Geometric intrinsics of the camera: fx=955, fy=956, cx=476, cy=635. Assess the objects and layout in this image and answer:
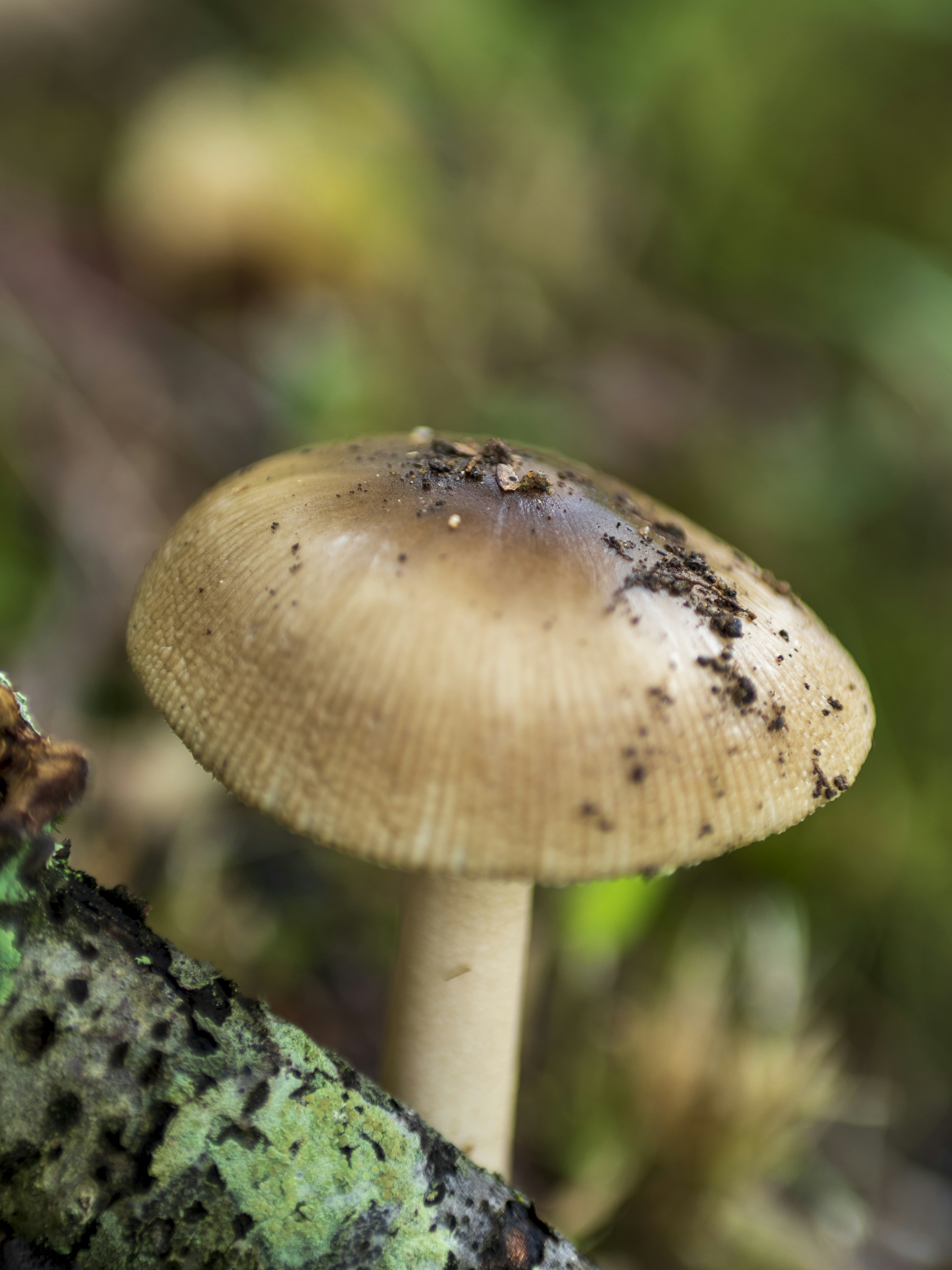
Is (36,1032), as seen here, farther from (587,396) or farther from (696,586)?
(587,396)

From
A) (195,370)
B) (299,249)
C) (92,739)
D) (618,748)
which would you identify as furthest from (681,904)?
(299,249)

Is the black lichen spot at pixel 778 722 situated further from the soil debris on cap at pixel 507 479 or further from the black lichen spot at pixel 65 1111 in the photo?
the black lichen spot at pixel 65 1111

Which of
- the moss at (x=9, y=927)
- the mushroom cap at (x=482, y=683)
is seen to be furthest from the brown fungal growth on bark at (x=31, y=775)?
the mushroom cap at (x=482, y=683)

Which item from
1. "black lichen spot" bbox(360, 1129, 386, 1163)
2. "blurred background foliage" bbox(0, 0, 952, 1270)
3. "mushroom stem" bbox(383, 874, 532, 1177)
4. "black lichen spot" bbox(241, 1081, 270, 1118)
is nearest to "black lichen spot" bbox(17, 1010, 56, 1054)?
"black lichen spot" bbox(241, 1081, 270, 1118)

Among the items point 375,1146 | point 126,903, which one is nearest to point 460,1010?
point 375,1146

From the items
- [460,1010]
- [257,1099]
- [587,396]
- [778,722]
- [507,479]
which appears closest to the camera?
[257,1099]

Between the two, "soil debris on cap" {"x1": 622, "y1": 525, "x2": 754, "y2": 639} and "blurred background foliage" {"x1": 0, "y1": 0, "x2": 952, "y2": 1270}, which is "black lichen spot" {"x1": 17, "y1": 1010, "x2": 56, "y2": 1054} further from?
"blurred background foliage" {"x1": 0, "y1": 0, "x2": 952, "y2": 1270}
